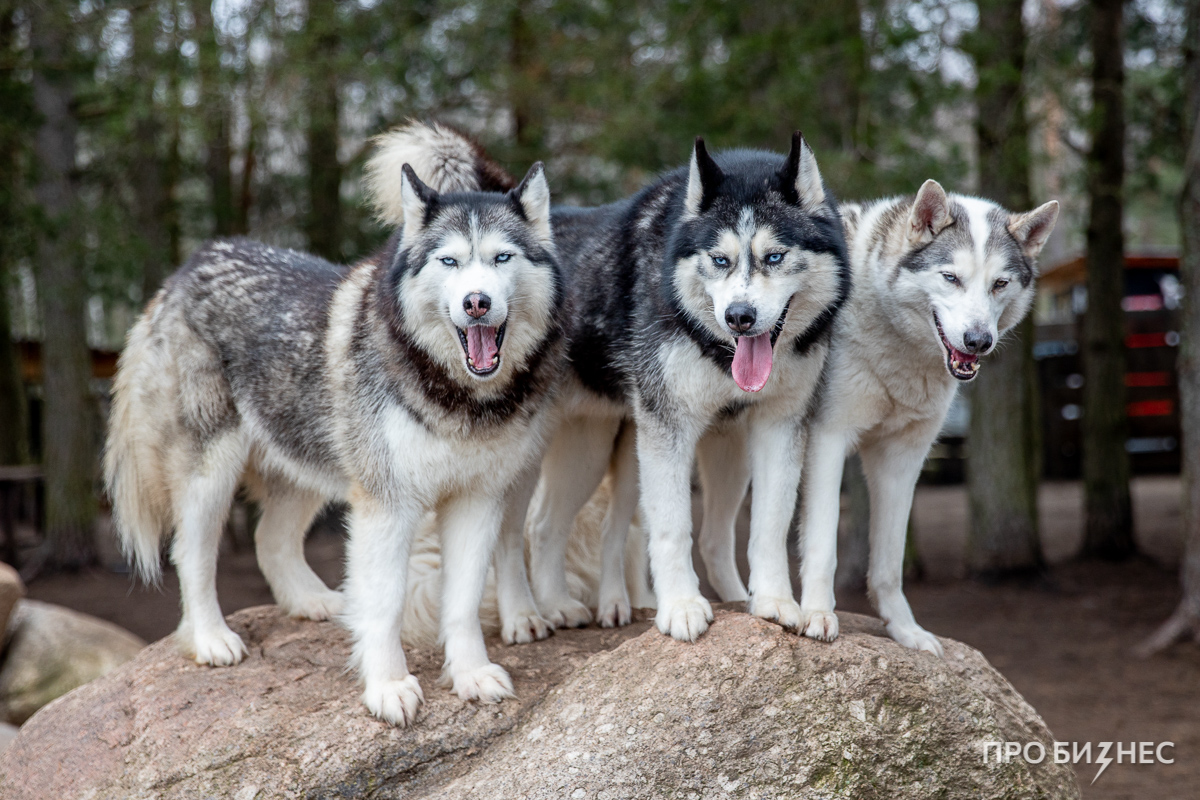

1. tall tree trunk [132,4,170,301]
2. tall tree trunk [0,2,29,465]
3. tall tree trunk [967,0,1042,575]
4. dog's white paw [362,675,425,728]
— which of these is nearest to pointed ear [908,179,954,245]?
dog's white paw [362,675,425,728]

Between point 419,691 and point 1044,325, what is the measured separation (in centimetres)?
1876

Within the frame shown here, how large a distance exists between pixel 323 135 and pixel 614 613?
849cm

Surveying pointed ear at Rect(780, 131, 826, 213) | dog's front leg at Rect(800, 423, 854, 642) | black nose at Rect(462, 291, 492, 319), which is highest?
pointed ear at Rect(780, 131, 826, 213)

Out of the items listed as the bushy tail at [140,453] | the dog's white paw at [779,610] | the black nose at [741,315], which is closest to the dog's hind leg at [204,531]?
the bushy tail at [140,453]

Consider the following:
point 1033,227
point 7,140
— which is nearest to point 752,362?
point 1033,227

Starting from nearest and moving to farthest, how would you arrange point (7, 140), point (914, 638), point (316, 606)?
point (914, 638) < point (316, 606) < point (7, 140)

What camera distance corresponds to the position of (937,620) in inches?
373

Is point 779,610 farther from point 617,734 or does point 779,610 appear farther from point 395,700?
point 395,700

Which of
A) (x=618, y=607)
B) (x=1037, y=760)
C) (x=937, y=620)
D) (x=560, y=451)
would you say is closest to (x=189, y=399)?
(x=560, y=451)

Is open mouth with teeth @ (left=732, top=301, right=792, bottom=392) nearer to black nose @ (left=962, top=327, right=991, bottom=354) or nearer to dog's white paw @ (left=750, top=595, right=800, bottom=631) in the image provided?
black nose @ (left=962, top=327, right=991, bottom=354)

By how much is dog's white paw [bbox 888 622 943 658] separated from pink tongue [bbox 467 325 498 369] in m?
2.05

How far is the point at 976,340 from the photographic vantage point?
12.0ft

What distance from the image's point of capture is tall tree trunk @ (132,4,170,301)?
936cm

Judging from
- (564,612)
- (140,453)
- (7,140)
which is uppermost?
(7,140)
